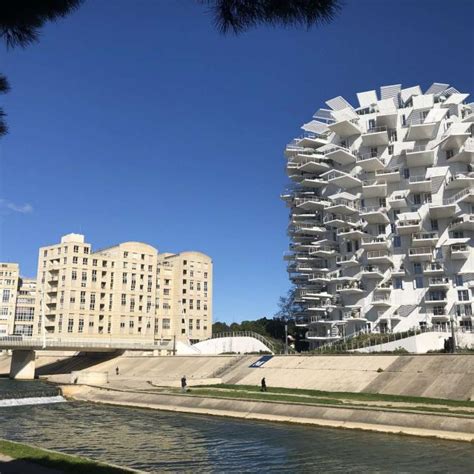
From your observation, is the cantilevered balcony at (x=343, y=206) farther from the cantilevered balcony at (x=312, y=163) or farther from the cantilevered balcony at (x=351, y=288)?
the cantilevered balcony at (x=351, y=288)

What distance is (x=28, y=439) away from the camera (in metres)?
28.3

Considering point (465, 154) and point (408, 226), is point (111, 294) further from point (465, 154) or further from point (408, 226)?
point (465, 154)

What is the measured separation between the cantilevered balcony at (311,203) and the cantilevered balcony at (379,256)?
12.2 m

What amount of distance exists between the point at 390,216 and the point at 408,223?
13.3ft

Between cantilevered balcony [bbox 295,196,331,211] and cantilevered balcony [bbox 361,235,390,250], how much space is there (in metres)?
10.0

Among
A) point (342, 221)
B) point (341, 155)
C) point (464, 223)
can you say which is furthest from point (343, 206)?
point (464, 223)

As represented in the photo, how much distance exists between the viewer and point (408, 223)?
73.4 m

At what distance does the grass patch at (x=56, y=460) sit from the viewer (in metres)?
16.3

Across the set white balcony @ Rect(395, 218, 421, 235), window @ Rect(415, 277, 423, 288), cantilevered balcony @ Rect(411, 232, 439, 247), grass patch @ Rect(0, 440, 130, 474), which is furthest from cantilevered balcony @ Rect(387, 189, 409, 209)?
grass patch @ Rect(0, 440, 130, 474)

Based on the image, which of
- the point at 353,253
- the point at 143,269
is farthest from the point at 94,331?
the point at 353,253

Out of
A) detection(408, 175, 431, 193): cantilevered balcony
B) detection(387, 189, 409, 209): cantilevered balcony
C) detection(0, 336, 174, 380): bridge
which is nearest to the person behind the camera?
detection(408, 175, 431, 193): cantilevered balcony

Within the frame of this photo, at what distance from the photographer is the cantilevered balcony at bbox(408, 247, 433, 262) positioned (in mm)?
71062

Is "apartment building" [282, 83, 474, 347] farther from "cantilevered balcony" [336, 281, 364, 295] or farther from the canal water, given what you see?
the canal water

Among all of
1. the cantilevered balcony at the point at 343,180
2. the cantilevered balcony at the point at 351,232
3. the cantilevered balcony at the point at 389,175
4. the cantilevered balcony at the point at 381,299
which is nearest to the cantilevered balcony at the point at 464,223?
the cantilevered balcony at the point at 389,175
